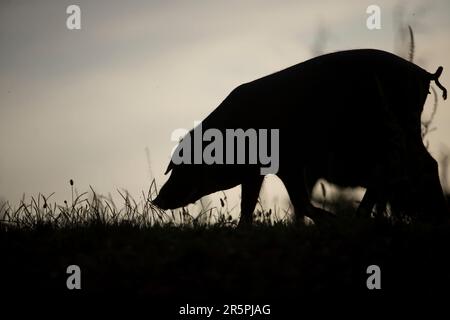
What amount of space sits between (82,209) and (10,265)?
1.15 m

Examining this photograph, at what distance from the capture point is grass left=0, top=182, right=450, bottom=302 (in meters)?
3.33

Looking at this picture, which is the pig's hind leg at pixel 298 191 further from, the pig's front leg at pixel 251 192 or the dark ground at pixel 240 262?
the dark ground at pixel 240 262

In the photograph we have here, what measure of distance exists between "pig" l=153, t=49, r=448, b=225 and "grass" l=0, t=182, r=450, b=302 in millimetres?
993

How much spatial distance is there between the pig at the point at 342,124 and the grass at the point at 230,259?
3.26ft

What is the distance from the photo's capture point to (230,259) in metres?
3.57

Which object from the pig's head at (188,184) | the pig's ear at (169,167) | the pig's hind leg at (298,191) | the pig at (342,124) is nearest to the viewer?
the pig at (342,124)

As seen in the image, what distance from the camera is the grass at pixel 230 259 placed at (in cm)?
333

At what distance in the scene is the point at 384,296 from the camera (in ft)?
10.9

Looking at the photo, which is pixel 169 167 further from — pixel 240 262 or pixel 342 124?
pixel 240 262

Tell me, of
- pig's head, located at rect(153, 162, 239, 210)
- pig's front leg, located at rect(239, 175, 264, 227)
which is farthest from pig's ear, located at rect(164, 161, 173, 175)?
pig's front leg, located at rect(239, 175, 264, 227)

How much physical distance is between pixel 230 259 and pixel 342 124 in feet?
8.13

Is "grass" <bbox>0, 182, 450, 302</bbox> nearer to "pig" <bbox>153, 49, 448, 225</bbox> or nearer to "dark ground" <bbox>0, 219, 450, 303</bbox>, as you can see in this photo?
"dark ground" <bbox>0, 219, 450, 303</bbox>

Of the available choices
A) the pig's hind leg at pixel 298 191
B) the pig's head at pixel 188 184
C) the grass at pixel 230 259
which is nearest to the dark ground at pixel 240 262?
the grass at pixel 230 259
